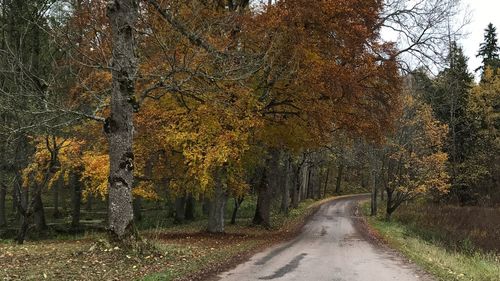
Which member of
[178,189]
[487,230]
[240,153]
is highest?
[240,153]

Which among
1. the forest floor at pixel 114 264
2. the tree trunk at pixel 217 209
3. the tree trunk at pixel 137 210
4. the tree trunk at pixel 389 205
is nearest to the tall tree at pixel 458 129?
the tree trunk at pixel 389 205

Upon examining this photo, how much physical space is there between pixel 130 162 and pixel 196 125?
4.82 m

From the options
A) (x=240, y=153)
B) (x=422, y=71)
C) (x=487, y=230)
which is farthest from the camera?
(x=487, y=230)

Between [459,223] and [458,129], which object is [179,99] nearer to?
[459,223]

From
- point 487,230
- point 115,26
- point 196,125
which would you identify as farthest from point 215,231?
point 487,230

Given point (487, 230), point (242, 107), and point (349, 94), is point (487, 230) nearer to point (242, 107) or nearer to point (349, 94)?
point (349, 94)

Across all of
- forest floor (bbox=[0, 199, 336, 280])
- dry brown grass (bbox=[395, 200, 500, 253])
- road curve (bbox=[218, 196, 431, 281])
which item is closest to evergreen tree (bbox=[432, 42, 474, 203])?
dry brown grass (bbox=[395, 200, 500, 253])

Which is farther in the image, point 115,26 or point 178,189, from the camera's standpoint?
point 178,189

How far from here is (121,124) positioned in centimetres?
1116

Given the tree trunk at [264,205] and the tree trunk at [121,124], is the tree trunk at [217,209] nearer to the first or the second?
the tree trunk at [264,205]

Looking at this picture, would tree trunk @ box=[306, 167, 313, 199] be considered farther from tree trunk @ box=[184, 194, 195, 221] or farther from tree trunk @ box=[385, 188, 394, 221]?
tree trunk @ box=[184, 194, 195, 221]

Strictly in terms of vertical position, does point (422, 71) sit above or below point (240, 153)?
above

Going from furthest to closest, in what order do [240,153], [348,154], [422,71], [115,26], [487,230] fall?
[348,154], [487,230], [422,71], [240,153], [115,26]

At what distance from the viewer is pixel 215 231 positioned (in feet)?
62.6
